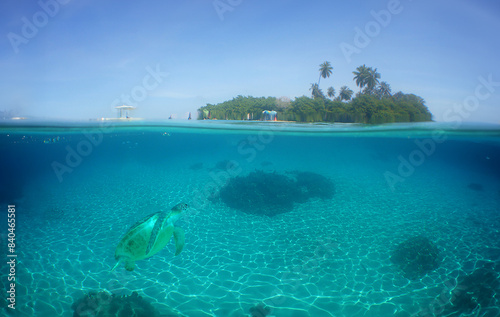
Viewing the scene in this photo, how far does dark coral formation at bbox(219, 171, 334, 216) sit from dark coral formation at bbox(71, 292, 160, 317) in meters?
6.10

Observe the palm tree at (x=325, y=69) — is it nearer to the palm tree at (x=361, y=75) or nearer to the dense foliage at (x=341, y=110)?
the palm tree at (x=361, y=75)

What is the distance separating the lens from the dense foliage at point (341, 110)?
18.1 metres

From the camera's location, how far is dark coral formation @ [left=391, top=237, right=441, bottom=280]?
6.43 meters

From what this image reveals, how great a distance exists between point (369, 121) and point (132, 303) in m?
20.1

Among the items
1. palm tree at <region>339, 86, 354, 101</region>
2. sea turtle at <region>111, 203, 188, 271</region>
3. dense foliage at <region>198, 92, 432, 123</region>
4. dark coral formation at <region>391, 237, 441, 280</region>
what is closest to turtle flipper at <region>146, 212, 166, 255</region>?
sea turtle at <region>111, 203, 188, 271</region>

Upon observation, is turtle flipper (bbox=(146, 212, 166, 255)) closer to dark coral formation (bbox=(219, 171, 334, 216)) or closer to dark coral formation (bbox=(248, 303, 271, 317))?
dark coral formation (bbox=(248, 303, 271, 317))

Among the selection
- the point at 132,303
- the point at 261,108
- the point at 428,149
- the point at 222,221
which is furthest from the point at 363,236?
the point at 428,149

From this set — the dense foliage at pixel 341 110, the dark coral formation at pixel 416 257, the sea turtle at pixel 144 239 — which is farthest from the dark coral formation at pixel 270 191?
the dense foliage at pixel 341 110

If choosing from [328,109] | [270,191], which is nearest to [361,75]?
[328,109]

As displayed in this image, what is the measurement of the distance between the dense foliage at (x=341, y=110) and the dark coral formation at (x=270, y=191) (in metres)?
→ 7.40

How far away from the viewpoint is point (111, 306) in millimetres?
4984

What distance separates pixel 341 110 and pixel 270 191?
11633 mm

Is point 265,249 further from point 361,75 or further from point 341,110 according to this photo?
point 361,75

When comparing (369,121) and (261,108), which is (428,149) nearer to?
(369,121)
